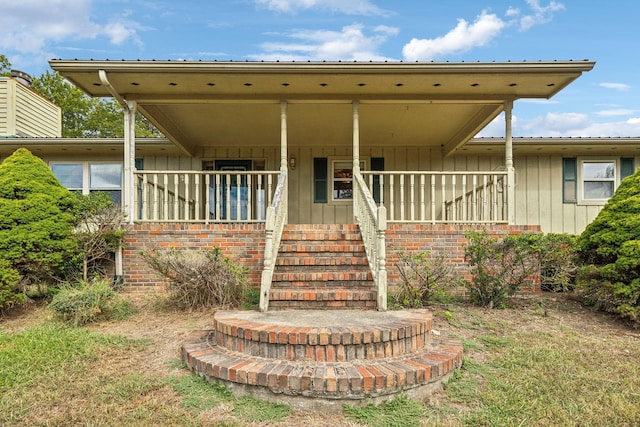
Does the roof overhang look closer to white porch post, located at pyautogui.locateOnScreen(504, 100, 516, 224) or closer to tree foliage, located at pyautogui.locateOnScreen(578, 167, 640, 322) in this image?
white porch post, located at pyautogui.locateOnScreen(504, 100, 516, 224)

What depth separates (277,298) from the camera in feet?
15.2

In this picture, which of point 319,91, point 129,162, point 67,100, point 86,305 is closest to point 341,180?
point 319,91

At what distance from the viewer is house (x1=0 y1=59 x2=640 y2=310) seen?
6180mm

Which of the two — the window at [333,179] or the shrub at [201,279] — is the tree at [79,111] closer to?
the window at [333,179]

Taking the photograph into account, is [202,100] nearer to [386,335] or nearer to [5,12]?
[386,335]

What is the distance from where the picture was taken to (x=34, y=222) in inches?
216

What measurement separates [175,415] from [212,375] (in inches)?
16.8

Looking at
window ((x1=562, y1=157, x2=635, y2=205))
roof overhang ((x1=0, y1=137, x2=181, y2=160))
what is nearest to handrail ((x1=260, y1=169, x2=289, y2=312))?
roof overhang ((x1=0, y1=137, x2=181, y2=160))

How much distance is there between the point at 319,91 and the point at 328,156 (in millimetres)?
3169

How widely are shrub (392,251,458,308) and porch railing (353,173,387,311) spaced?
1.56ft

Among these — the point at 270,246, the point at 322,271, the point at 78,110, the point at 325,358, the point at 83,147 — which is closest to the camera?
the point at 325,358

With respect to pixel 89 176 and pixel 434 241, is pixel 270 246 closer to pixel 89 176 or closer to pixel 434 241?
pixel 434 241

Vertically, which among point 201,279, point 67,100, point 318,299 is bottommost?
point 318,299

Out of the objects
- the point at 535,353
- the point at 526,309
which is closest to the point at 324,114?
the point at 526,309
